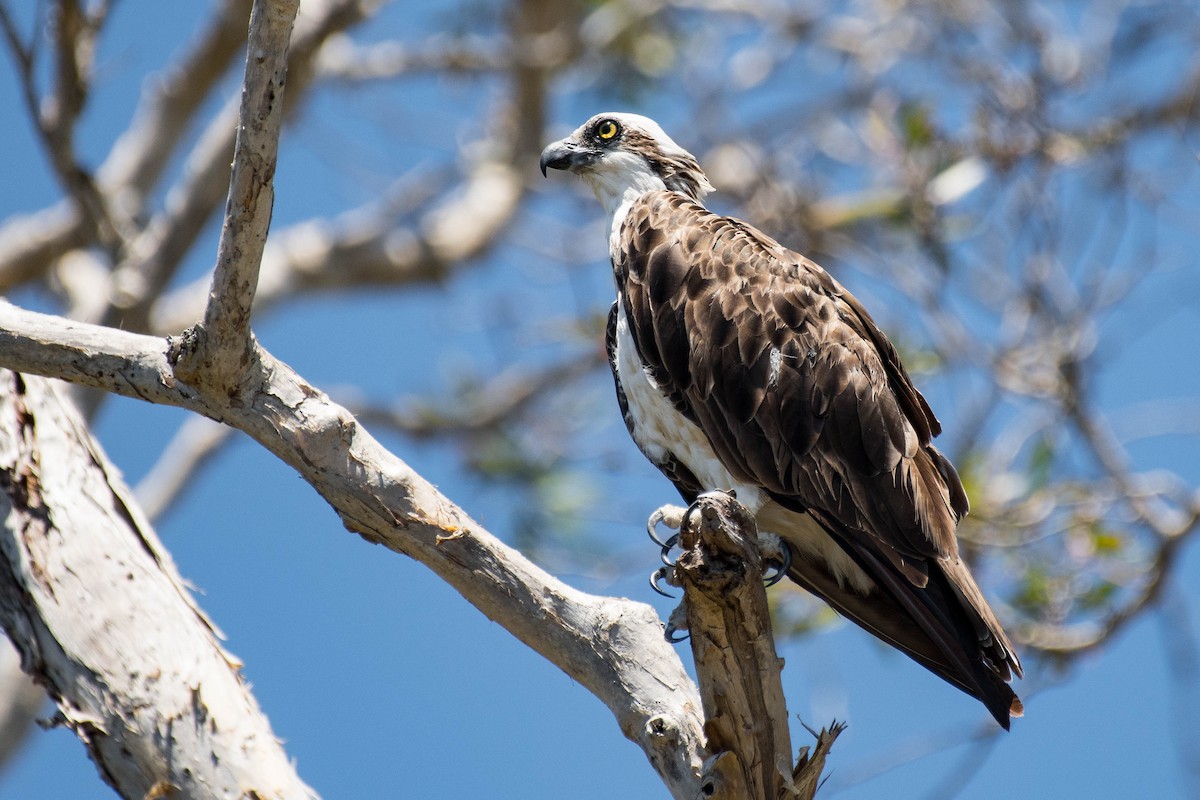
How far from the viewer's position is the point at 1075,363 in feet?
22.5

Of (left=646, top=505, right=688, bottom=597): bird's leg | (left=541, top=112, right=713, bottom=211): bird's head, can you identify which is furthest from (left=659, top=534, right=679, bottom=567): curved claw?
(left=541, top=112, right=713, bottom=211): bird's head

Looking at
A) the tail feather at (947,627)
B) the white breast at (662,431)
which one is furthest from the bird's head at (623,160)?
the tail feather at (947,627)

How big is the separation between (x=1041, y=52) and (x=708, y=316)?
441 centimetres

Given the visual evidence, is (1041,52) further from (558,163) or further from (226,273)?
(226,273)

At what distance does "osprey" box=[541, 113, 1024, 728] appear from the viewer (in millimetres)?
4328

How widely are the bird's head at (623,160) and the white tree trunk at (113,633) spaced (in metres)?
2.39

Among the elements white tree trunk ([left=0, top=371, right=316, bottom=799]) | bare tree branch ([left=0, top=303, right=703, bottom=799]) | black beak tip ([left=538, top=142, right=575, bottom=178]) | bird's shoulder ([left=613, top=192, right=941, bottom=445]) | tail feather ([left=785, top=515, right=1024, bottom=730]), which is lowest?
white tree trunk ([left=0, top=371, right=316, bottom=799])

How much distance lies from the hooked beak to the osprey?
738 millimetres

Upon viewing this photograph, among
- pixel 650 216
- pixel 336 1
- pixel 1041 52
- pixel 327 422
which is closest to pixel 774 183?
pixel 1041 52

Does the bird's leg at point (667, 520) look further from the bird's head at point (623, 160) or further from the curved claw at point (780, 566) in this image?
the bird's head at point (623, 160)

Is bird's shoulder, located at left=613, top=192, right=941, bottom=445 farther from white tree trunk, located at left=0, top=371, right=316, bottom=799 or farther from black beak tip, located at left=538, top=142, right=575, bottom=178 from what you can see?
white tree trunk, located at left=0, top=371, right=316, bottom=799

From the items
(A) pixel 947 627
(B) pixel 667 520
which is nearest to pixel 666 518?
(B) pixel 667 520

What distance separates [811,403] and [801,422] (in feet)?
0.27

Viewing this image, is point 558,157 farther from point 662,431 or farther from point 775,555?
point 775,555
